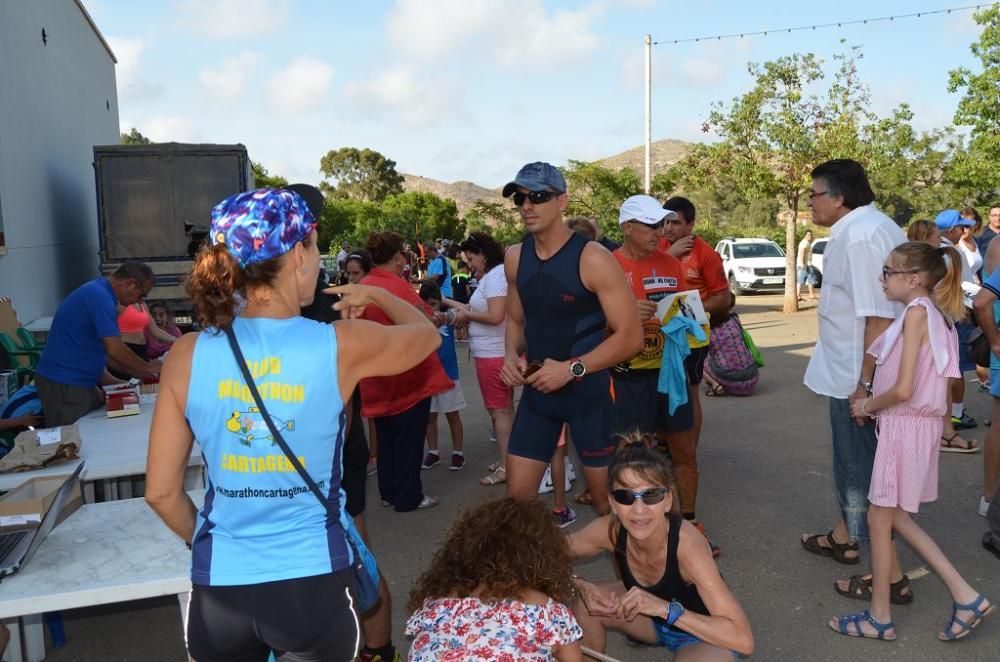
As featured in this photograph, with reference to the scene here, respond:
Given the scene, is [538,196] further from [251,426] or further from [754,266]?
[754,266]

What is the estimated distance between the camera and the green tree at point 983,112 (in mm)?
19312

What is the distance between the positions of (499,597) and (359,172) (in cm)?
8409

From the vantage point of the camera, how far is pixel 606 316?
3777 millimetres

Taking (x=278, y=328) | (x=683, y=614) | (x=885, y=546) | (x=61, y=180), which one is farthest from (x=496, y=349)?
(x=61, y=180)

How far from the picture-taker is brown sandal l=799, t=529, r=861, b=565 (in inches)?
180

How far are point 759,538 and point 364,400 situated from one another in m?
2.60

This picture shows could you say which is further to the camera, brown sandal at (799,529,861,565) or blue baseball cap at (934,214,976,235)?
blue baseball cap at (934,214,976,235)

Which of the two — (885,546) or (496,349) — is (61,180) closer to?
(496,349)

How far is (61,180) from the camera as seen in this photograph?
1462 centimetres

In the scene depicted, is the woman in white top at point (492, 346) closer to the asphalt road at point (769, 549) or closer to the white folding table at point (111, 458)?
the asphalt road at point (769, 549)

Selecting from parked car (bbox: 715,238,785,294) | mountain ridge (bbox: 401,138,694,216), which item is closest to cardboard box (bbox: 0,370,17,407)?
parked car (bbox: 715,238,785,294)

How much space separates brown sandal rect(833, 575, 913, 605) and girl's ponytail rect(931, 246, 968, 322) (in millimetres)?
1342

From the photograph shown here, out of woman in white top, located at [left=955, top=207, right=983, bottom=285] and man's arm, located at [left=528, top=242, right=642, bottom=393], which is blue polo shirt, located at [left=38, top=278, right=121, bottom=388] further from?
woman in white top, located at [left=955, top=207, right=983, bottom=285]

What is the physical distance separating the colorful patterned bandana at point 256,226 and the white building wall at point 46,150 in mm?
9698
